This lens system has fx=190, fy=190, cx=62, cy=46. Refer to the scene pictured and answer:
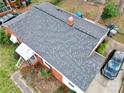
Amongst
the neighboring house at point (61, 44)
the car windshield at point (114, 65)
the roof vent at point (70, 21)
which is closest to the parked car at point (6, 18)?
the neighboring house at point (61, 44)

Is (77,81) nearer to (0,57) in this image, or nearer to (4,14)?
(0,57)

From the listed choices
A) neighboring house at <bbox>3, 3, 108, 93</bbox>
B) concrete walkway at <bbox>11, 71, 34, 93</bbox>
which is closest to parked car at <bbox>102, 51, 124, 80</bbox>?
neighboring house at <bbox>3, 3, 108, 93</bbox>

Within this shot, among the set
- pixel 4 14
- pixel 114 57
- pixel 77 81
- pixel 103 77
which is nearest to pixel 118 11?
pixel 114 57

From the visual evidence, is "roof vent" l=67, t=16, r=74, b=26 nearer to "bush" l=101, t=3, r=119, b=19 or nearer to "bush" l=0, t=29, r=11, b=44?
"bush" l=101, t=3, r=119, b=19

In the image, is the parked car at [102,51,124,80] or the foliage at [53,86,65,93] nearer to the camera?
the foliage at [53,86,65,93]

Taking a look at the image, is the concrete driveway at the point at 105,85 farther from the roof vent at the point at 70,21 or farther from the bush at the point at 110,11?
the bush at the point at 110,11

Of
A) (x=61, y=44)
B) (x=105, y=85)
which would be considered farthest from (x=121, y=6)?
(x=105, y=85)
